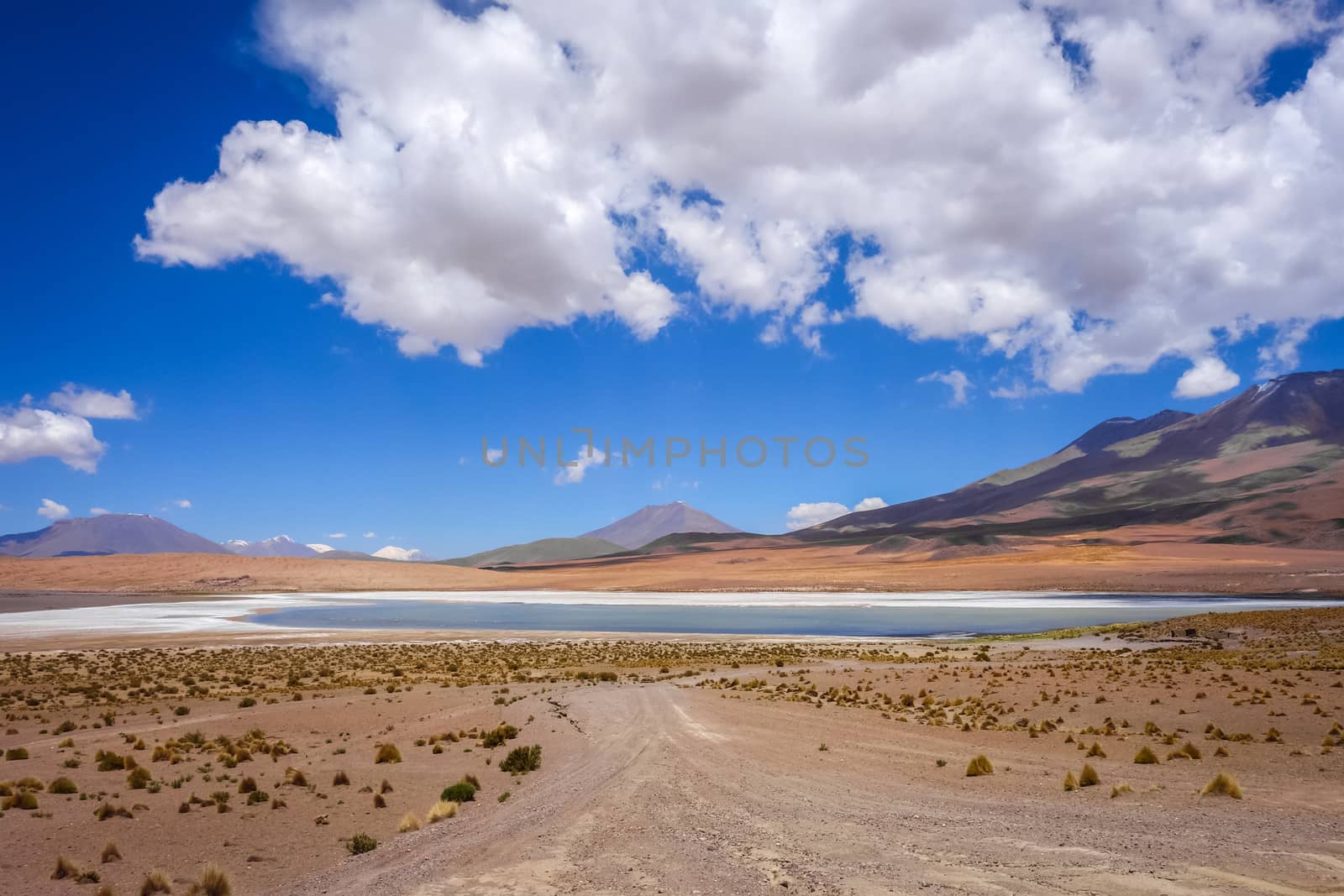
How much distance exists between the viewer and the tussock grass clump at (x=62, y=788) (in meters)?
12.2

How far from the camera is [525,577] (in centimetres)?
13712

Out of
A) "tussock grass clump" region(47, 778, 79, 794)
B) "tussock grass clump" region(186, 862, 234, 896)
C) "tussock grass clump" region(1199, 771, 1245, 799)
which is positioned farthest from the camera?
"tussock grass clump" region(47, 778, 79, 794)

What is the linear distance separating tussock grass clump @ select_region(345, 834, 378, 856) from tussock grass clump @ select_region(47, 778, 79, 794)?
5.76 metres

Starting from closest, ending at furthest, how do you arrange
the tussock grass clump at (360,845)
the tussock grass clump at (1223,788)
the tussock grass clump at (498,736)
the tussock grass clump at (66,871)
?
the tussock grass clump at (66,871) < the tussock grass clump at (360,845) < the tussock grass clump at (1223,788) < the tussock grass clump at (498,736)

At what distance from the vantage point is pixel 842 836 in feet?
30.2

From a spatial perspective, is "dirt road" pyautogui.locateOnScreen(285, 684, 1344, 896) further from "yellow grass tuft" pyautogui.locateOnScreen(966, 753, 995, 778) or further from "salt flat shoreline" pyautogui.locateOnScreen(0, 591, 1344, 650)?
"salt flat shoreline" pyautogui.locateOnScreen(0, 591, 1344, 650)

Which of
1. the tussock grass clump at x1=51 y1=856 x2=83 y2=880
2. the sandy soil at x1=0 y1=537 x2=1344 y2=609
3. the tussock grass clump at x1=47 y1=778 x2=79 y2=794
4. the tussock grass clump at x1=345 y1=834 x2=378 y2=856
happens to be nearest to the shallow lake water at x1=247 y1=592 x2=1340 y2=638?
the sandy soil at x1=0 y1=537 x2=1344 y2=609

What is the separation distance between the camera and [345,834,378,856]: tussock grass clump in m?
9.43

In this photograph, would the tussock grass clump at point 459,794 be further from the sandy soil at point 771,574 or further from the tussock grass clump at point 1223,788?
the sandy soil at point 771,574

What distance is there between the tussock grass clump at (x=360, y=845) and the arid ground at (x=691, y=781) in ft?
0.23

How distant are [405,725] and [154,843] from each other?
858 cm

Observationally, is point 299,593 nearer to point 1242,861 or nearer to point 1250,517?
point 1242,861

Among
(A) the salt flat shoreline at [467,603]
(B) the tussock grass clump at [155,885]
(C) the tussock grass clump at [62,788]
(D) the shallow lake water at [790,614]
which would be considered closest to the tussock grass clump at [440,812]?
(B) the tussock grass clump at [155,885]

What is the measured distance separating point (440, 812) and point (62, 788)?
6.33 m
